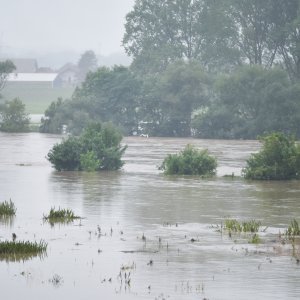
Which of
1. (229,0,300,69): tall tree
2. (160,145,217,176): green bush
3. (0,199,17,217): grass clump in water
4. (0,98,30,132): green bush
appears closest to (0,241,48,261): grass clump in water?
(0,199,17,217): grass clump in water

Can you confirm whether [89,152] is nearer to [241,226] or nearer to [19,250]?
[241,226]

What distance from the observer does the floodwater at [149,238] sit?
616 inches

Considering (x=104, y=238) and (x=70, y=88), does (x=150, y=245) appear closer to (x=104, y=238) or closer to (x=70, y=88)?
(x=104, y=238)

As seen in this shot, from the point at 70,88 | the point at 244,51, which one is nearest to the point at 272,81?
the point at 244,51

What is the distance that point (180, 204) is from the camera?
27062mm

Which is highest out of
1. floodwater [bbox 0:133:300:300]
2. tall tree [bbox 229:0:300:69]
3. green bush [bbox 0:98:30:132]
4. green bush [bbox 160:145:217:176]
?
tall tree [bbox 229:0:300:69]

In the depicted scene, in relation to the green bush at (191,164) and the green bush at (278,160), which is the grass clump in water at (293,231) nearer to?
the green bush at (278,160)

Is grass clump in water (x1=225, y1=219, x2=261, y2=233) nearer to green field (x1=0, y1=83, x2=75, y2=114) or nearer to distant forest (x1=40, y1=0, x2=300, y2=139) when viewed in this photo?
distant forest (x1=40, y1=0, x2=300, y2=139)

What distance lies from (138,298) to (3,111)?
6998 cm

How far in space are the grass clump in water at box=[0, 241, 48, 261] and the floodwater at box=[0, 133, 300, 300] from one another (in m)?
0.25

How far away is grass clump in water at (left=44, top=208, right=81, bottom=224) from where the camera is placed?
23.1 metres

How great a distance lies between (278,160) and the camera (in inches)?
1401

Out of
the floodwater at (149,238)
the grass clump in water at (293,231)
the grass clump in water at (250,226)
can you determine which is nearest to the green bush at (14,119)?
the floodwater at (149,238)

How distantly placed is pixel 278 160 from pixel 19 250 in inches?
726
